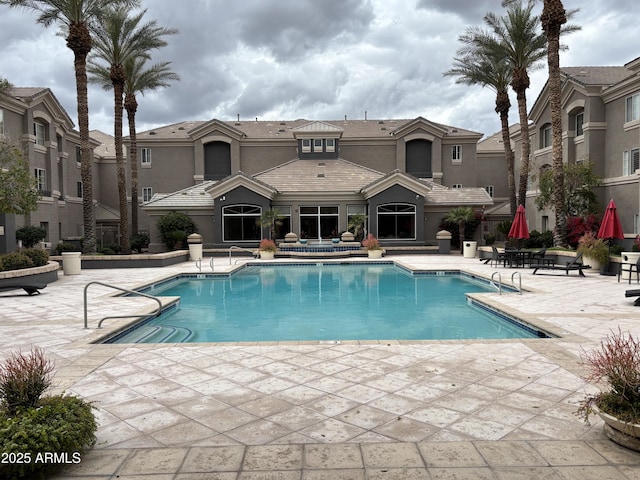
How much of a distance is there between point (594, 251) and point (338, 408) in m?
16.1

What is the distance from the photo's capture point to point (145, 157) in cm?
3622

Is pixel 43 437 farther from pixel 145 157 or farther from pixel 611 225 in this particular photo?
pixel 145 157

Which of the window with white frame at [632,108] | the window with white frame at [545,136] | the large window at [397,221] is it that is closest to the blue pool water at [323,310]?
the large window at [397,221]

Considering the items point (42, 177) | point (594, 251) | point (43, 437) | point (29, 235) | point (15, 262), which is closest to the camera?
point (43, 437)

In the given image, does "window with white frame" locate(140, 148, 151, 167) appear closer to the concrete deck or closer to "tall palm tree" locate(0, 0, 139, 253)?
"tall palm tree" locate(0, 0, 139, 253)

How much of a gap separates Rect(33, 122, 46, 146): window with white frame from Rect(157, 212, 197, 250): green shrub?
9970 millimetres

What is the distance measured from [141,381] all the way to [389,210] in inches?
996

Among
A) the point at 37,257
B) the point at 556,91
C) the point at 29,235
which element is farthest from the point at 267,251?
the point at 556,91

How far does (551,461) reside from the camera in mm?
3477

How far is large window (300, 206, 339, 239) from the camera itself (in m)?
30.4

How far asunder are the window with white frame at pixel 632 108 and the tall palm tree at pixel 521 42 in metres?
4.68

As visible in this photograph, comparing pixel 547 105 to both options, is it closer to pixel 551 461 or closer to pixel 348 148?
pixel 348 148

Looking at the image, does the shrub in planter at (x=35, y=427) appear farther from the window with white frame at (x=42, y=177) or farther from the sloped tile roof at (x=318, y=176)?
the window with white frame at (x=42, y=177)

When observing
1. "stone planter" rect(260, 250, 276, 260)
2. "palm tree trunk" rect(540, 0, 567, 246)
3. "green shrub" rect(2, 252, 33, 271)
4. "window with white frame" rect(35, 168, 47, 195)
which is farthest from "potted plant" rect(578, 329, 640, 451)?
"window with white frame" rect(35, 168, 47, 195)
